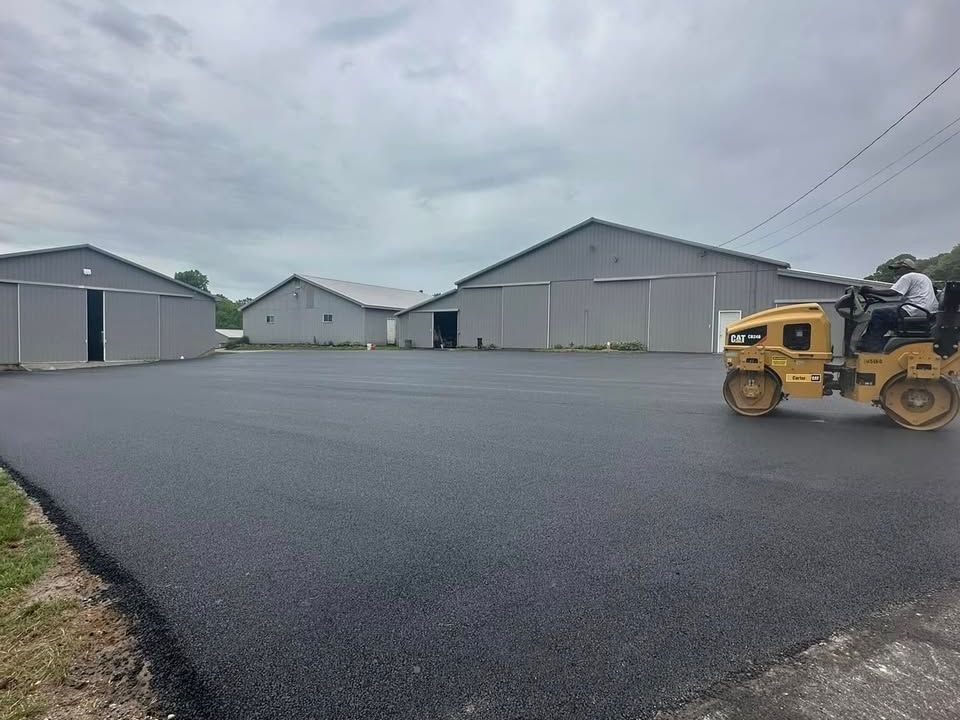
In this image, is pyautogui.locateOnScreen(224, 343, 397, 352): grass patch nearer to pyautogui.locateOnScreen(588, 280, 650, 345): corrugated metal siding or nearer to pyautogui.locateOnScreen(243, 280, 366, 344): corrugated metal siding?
pyautogui.locateOnScreen(243, 280, 366, 344): corrugated metal siding

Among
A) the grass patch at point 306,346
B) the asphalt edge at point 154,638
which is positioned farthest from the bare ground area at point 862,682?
the grass patch at point 306,346

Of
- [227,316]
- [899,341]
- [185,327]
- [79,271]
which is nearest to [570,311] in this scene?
[185,327]

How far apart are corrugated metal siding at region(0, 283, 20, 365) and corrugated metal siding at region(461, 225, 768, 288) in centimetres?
2407

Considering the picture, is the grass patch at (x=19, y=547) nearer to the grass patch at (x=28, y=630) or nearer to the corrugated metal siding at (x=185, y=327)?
the grass patch at (x=28, y=630)

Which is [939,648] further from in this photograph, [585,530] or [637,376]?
[637,376]

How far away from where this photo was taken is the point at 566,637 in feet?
7.20

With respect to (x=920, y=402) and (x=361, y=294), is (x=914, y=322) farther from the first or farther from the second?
(x=361, y=294)

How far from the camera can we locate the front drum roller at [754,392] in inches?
294

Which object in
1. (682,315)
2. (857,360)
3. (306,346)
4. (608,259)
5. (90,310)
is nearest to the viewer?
(857,360)

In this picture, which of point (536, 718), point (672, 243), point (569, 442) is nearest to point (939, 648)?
point (536, 718)

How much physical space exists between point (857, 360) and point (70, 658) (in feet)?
28.1

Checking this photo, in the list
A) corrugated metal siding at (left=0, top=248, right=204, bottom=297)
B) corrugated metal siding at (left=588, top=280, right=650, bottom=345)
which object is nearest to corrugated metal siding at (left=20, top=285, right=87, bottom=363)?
corrugated metal siding at (left=0, top=248, right=204, bottom=297)

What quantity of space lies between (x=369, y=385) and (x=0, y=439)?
7.00 metres

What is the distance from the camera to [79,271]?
73.3 feet
